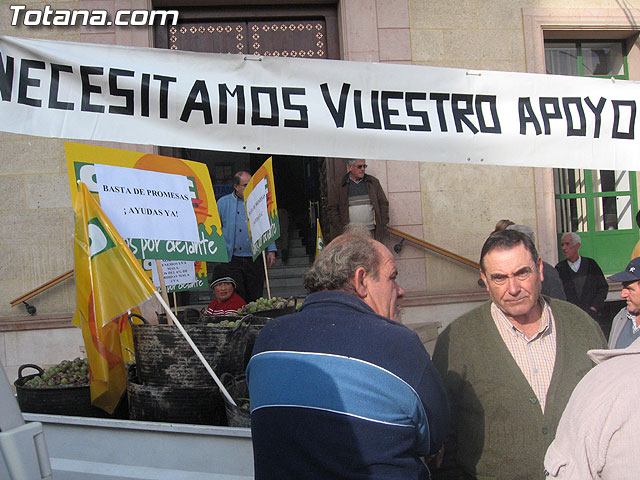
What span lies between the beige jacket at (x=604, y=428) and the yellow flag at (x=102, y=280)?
7.87ft

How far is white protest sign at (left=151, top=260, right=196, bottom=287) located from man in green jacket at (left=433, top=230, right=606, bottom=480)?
356cm

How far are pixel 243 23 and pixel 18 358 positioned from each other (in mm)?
5188

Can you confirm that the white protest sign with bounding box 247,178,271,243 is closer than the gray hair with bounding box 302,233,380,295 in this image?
No

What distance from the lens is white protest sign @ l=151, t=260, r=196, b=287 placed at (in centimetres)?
579

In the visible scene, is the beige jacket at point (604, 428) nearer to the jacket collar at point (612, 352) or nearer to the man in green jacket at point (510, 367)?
the jacket collar at point (612, 352)

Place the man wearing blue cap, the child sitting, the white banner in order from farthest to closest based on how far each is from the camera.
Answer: the child sitting → the man wearing blue cap → the white banner

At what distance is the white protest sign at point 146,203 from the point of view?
365 cm

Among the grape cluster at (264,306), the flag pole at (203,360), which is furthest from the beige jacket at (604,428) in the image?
the grape cluster at (264,306)

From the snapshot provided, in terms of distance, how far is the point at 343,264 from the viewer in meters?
2.25

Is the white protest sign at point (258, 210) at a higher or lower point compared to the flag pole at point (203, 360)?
higher

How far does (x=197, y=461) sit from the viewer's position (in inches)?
117

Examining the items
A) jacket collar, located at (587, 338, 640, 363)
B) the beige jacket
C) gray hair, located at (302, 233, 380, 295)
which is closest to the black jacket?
gray hair, located at (302, 233, 380, 295)

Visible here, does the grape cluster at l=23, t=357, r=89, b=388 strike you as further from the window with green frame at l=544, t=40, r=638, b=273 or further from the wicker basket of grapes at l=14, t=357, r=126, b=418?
the window with green frame at l=544, t=40, r=638, b=273

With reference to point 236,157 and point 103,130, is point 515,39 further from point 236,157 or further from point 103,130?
point 236,157
